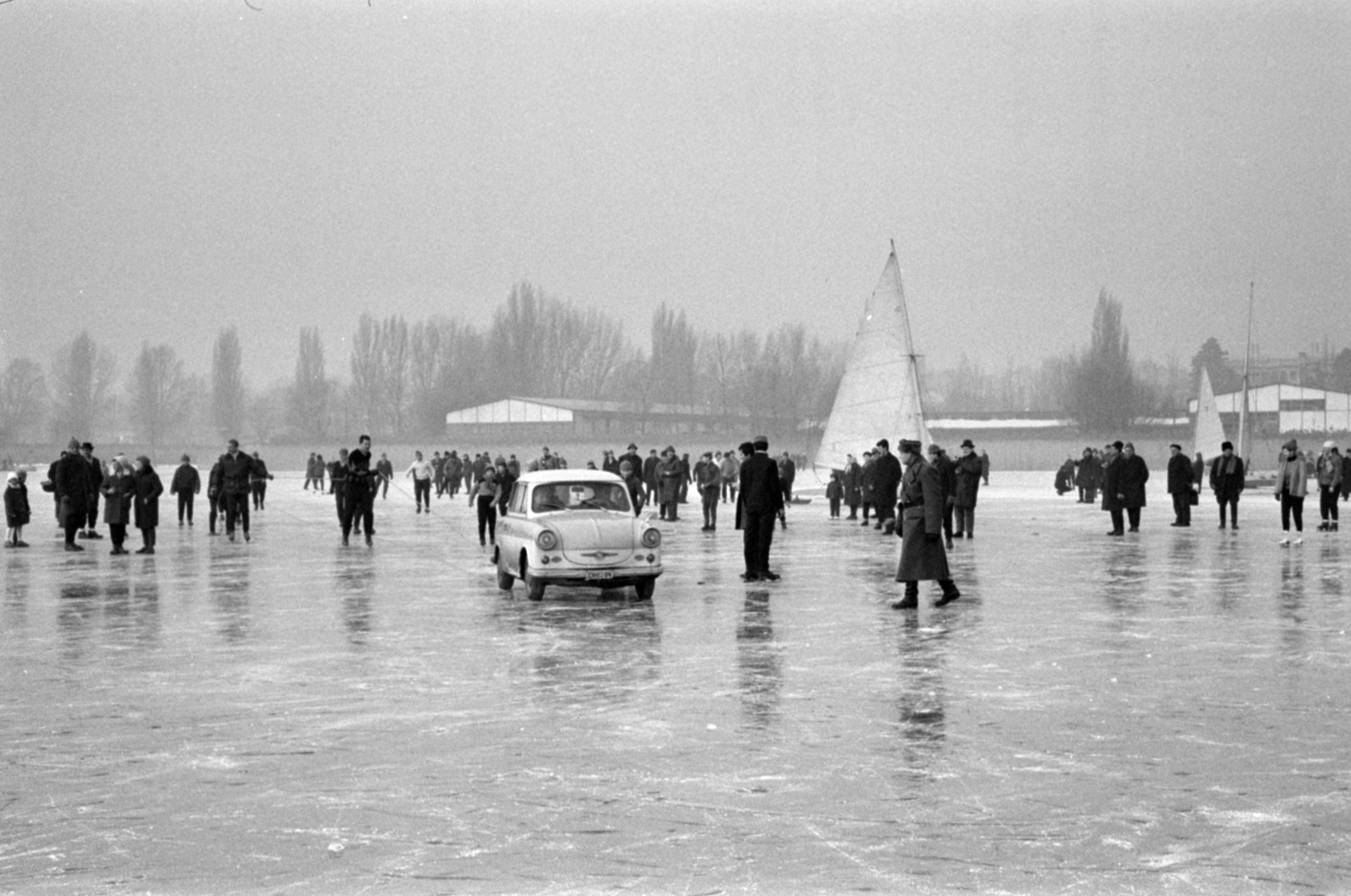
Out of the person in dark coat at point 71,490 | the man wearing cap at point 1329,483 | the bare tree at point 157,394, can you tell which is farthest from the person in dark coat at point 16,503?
the bare tree at point 157,394

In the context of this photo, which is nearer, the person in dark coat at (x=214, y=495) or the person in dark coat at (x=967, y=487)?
the person in dark coat at (x=967, y=487)

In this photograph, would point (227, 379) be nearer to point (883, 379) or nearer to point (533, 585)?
point (883, 379)

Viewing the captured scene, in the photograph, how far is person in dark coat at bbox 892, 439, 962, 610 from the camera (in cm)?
1522

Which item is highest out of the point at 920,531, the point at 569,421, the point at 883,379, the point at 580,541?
the point at 569,421

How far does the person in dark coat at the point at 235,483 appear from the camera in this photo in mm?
27797

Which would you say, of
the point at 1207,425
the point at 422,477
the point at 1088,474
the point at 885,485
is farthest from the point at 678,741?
the point at 1207,425

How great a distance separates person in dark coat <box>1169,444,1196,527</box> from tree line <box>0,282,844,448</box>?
89.4 m

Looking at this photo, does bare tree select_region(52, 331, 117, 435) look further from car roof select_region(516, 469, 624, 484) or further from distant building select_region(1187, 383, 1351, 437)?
car roof select_region(516, 469, 624, 484)

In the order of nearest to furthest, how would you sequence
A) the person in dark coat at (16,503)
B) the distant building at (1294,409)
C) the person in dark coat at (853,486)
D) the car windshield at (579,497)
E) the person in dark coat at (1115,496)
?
the car windshield at (579,497) → the person in dark coat at (16,503) → the person in dark coat at (1115,496) → the person in dark coat at (853,486) → the distant building at (1294,409)

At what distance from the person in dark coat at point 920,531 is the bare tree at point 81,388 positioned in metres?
127

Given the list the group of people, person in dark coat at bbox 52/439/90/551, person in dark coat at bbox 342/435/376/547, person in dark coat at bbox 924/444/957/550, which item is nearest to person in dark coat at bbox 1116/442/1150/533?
the group of people

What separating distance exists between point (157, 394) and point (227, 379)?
8.93 m

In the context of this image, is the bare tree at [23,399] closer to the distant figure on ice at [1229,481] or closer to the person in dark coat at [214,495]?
the person in dark coat at [214,495]

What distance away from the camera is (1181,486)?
31453 millimetres
